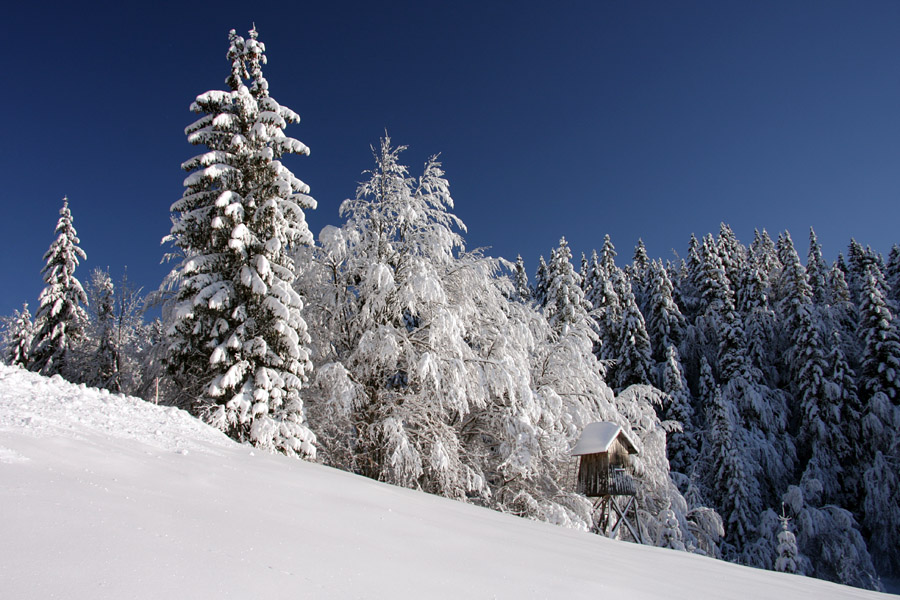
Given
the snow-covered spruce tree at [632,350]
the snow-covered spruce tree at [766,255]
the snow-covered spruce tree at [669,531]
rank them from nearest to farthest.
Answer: the snow-covered spruce tree at [669,531] → the snow-covered spruce tree at [632,350] → the snow-covered spruce tree at [766,255]

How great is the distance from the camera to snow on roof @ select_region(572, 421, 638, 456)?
49.0 ft

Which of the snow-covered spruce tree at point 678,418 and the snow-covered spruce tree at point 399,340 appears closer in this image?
the snow-covered spruce tree at point 399,340

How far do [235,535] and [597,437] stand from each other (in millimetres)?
13023

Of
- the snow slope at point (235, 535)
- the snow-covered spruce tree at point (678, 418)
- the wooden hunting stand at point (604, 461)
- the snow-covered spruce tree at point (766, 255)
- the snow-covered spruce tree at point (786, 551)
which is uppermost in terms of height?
the snow-covered spruce tree at point (766, 255)

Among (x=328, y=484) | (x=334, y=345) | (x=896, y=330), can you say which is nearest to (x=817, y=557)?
(x=896, y=330)

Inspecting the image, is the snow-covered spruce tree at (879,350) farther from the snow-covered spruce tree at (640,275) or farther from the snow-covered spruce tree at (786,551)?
the snow-covered spruce tree at (640,275)

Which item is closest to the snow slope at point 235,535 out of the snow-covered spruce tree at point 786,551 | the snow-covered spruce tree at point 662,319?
the snow-covered spruce tree at point 786,551

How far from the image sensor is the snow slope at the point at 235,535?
2.96 m

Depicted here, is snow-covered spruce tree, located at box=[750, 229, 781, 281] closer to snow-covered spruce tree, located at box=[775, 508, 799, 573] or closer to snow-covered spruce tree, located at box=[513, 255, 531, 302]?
snow-covered spruce tree, located at box=[513, 255, 531, 302]

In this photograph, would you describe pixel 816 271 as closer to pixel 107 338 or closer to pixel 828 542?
pixel 828 542

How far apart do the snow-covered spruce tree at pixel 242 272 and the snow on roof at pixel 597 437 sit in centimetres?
800

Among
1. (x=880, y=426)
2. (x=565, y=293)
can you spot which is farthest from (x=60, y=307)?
(x=880, y=426)

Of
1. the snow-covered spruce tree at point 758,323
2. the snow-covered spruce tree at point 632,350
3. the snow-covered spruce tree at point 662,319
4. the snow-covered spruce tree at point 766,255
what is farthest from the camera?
the snow-covered spruce tree at point 766,255

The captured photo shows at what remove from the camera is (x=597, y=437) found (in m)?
15.2
